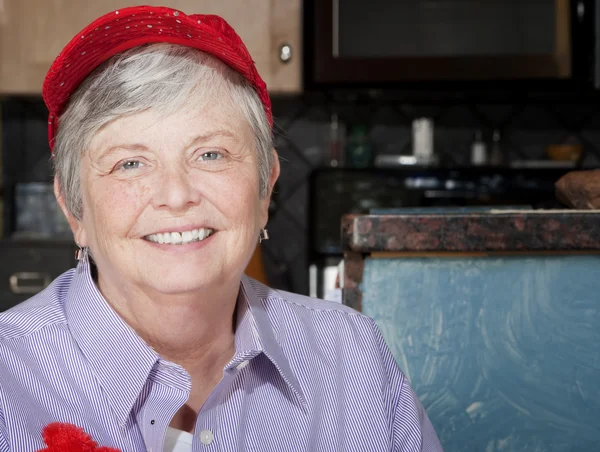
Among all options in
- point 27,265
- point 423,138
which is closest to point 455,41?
point 423,138

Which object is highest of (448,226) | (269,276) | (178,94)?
(178,94)

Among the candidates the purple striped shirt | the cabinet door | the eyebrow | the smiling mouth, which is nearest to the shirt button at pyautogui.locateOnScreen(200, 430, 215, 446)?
the purple striped shirt

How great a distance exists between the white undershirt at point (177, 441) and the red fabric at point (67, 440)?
0.18 meters

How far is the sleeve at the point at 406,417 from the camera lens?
892mm

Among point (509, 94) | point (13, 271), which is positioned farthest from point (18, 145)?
point (509, 94)

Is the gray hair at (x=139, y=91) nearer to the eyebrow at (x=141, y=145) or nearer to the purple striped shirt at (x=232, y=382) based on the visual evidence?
the eyebrow at (x=141, y=145)

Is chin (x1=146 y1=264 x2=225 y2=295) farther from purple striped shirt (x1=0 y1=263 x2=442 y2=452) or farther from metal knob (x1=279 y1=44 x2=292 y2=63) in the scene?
metal knob (x1=279 y1=44 x2=292 y2=63)

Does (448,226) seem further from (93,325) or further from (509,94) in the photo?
(509,94)

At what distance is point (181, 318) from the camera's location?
0.81m

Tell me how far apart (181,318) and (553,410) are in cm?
52

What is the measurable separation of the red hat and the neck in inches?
9.0

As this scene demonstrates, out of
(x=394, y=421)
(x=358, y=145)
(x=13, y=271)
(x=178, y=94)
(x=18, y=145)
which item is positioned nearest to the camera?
(x=178, y=94)

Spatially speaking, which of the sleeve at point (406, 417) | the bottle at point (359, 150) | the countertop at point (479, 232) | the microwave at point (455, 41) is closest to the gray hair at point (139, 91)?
the countertop at point (479, 232)

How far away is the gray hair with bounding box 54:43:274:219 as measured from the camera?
30.0 inches
